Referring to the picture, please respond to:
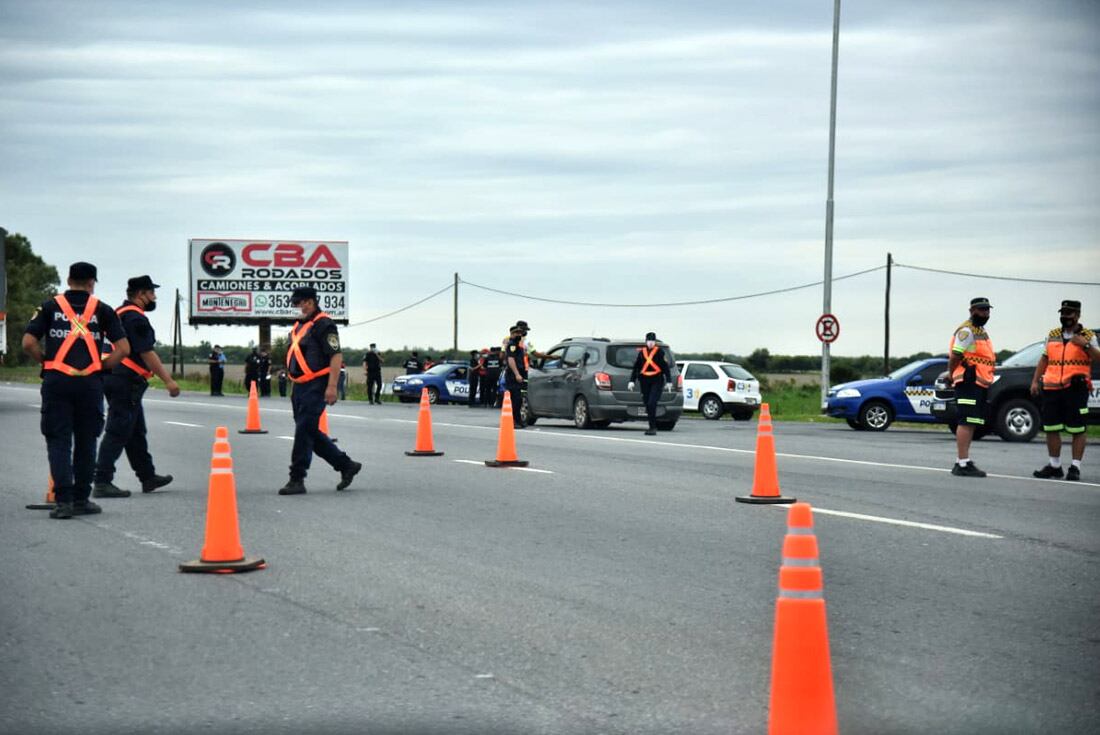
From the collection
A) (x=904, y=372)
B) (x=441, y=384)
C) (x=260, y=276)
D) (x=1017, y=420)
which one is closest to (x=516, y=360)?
(x=904, y=372)

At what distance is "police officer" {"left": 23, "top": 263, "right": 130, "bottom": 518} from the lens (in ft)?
37.2

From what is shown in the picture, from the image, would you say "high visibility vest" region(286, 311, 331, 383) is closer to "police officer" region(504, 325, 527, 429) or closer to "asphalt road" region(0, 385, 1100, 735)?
"asphalt road" region(0, 385, 1100, 735)

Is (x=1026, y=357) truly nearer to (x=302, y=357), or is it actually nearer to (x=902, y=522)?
(x=902, y=522)

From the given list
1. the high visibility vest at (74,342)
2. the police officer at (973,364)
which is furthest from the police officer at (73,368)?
the police officer at (973,364)

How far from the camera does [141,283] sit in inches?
542

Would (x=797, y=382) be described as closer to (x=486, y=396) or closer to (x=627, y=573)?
(x=486, y=396)

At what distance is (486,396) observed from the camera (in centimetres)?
4166

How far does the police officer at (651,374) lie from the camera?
80.4 ft

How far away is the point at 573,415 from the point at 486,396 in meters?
14.9

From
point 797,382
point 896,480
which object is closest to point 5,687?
point 896,480

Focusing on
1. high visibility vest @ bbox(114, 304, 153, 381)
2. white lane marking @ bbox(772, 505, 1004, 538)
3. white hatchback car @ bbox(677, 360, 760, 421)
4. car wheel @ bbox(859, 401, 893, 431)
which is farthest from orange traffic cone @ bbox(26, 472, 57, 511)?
white hatchback car @ bbox(677, 360, 760, 421)

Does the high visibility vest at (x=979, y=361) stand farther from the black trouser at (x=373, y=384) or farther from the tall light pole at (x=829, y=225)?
the black trouser at (x=373, y=384)

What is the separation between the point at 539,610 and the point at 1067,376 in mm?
9347

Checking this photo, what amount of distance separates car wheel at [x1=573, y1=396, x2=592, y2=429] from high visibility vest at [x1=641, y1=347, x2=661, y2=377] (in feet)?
7.15
